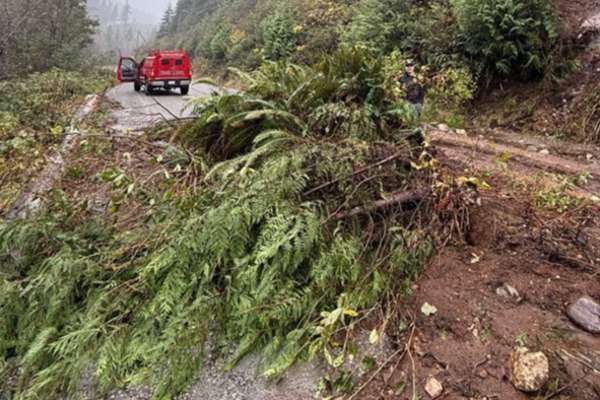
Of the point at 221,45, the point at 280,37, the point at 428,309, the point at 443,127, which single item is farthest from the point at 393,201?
the point at 221,45

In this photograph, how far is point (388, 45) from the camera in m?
8.80

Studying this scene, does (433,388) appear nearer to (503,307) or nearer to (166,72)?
(503,307)

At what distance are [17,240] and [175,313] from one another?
60.1 inches

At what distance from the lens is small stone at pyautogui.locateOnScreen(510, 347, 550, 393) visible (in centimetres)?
183

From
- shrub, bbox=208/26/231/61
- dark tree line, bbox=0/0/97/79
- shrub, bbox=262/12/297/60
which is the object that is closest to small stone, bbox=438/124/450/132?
shrub, bbox=262/12/297/60

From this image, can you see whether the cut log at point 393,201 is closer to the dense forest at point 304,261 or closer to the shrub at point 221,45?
the dense forest at point 304,261

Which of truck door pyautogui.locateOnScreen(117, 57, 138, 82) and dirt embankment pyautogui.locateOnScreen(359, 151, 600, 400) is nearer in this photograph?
dirt embankment pyautogui.locateOnScreen(359, 151, 600, 400)

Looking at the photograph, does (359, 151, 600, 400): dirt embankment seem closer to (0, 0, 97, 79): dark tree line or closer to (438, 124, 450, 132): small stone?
(438, 124, 450, 132): small stone

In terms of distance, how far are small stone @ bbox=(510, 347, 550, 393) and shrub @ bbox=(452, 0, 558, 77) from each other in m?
5.92

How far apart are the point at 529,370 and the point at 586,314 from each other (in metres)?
0.60

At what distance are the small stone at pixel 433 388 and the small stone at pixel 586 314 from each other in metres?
0.91

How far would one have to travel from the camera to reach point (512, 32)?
639cm

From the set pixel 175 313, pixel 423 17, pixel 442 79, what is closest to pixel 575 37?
pixel 442 79

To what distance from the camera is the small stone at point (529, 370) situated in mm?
1826
